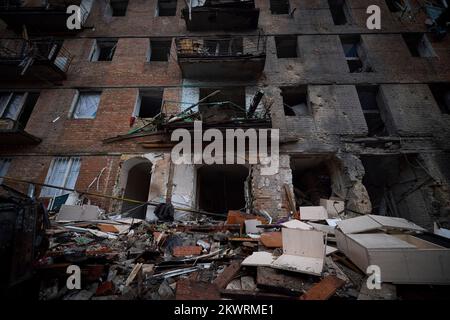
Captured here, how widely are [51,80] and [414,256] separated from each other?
12788mm

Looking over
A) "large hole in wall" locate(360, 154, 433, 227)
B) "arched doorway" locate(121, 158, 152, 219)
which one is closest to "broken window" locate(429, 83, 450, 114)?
A: "large hole in wall" locate(360, 154, 433, 227)

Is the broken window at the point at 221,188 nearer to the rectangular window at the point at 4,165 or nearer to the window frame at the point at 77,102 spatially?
the window frame at the point at 77,102

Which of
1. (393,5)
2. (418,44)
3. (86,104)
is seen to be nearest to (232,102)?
(86,104)

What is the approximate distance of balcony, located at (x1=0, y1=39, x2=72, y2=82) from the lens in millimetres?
7602

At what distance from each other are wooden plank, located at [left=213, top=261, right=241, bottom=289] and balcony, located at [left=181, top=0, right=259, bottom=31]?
35.1ft

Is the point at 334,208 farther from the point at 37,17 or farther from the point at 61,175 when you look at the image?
the point at 37,17

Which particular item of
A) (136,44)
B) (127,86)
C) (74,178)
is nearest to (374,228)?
(74,178)

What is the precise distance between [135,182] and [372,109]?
11.3 meters

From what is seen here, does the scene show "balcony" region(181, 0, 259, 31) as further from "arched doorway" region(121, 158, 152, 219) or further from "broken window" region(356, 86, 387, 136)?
"arched doorway" region(121, 158, 152, 219)

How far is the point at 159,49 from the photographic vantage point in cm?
1023

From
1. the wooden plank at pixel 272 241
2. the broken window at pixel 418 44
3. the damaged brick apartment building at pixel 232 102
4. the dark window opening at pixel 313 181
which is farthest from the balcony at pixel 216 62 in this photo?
the broken window at pixel 418 44

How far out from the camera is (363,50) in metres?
9.30

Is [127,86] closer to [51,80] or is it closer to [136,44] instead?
[136,44]

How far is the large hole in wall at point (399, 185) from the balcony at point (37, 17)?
1507 cm
